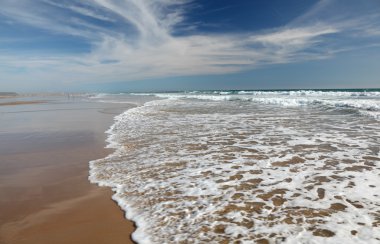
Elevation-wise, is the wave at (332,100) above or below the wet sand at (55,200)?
below

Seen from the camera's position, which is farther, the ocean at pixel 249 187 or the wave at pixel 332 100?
the wave at pixel 332 100

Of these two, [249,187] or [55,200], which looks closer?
[55,200]

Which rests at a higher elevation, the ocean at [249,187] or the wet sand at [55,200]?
the ocean at [249,187]

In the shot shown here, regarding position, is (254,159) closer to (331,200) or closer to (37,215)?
(331,200)

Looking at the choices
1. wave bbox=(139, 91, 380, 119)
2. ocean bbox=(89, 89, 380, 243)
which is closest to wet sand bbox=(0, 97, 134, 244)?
ocean bbox=(89, 89, 380, 243)

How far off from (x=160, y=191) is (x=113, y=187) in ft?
3.11

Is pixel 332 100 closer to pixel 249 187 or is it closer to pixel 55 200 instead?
pixel 249 187

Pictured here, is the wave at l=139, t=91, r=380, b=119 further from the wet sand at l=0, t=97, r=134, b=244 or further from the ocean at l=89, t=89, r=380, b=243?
the wet sand at l=0, t=97, r=134, b=244

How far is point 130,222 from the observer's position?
386cm

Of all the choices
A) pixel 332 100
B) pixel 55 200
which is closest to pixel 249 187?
pixel 55 200

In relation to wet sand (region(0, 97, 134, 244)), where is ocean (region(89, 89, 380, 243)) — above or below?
above

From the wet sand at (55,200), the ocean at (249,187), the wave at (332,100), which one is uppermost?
the ocean at (249,187)

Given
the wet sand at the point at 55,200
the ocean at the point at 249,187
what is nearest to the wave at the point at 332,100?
the ocean at the point at 249,187

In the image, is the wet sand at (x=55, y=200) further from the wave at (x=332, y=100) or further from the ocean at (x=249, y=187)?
the wave at (x=332, y=100)
